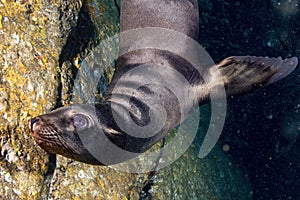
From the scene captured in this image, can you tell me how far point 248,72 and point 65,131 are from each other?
6.95 feet

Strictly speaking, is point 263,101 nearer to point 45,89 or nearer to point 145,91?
point 145,91

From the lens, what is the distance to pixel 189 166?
510cm

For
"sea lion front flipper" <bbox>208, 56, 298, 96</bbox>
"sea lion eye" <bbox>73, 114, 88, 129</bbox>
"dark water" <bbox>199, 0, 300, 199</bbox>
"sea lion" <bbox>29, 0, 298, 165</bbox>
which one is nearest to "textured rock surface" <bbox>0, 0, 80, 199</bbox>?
"sea lion" <bbox>29, 0, 298, 165</bbox>

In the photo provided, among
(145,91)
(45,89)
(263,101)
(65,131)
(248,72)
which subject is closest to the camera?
(65,131)

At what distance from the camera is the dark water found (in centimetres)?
638

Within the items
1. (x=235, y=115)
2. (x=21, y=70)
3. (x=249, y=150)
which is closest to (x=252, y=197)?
(x=249, y=150)

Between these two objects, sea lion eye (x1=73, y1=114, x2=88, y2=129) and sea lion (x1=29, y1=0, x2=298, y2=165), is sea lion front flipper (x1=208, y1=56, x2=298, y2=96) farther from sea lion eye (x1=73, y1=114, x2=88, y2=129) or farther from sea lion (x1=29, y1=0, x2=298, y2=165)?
sea lion eye (x1=73, y1=114, x2=88, y2=129)

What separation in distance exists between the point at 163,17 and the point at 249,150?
172 inches

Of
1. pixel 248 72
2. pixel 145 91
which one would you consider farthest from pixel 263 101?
pixel 145 91

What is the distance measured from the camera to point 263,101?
6695 mm

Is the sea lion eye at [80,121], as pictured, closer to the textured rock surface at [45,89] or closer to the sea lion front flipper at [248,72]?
the textured rock surface at [45,89]

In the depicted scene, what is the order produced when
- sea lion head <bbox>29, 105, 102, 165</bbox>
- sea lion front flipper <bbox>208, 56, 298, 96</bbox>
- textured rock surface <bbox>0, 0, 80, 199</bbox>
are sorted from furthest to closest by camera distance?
1. sea lion front flipper <bbox>208, 56, 298, 96</bbox>
2. textured rock surface <bbox>0, 0, 80, 199</bbox>
3. sea lion head <bbox>29, 105, 102, 165</bbox>

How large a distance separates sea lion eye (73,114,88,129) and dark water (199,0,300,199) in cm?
495

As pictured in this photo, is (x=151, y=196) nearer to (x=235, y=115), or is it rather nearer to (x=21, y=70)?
(x=21, y=70)
